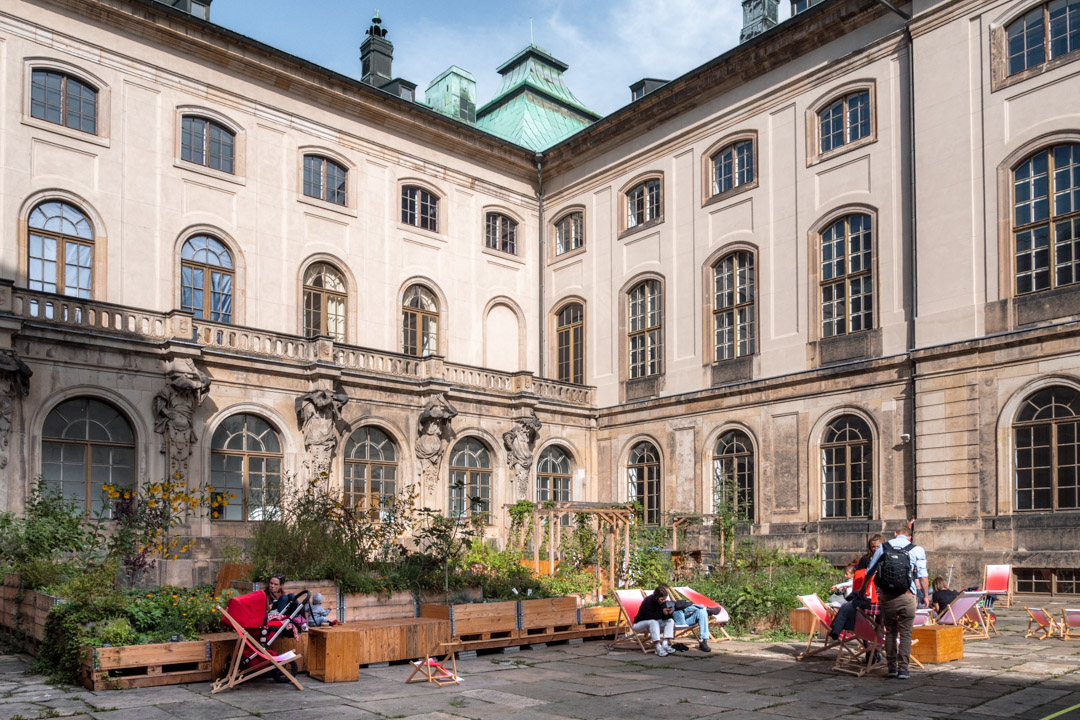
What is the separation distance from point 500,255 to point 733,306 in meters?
8.30

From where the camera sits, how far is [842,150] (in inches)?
952

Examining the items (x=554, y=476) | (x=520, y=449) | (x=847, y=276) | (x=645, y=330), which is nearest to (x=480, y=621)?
(x=847, y=276)

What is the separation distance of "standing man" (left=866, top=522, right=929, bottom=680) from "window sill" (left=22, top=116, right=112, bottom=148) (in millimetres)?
19640

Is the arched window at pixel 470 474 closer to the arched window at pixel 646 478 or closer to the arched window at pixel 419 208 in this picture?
the arched window at pixel 646 478

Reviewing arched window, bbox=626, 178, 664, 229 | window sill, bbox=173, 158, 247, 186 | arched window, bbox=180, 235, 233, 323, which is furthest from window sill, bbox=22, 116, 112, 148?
arched window, bbox=626, 178, 664, 229

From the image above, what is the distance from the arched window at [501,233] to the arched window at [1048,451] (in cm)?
1659

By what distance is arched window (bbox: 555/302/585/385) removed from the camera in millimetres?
31328

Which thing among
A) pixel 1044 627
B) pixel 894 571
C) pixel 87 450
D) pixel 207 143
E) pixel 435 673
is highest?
pixel 207 143

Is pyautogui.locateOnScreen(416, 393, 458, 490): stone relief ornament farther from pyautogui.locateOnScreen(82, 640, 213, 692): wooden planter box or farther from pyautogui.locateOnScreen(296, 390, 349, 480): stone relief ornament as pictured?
pyautogui.locateOnScreen(82, 640, 213, 692): wooden planter box

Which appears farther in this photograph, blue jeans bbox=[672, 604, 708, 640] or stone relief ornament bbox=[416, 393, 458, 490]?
stone relief ornament bbox=[416, 393, 458, 490]

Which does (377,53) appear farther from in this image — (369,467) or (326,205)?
(369,467)

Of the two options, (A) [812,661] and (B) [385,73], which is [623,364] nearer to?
(B) [385,73]

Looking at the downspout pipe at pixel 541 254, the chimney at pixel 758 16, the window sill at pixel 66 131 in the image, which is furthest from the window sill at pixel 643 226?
the window sill at pixel 66 131

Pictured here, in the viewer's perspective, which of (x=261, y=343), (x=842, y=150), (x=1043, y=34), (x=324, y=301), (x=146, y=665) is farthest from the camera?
(x=324, y=301)
